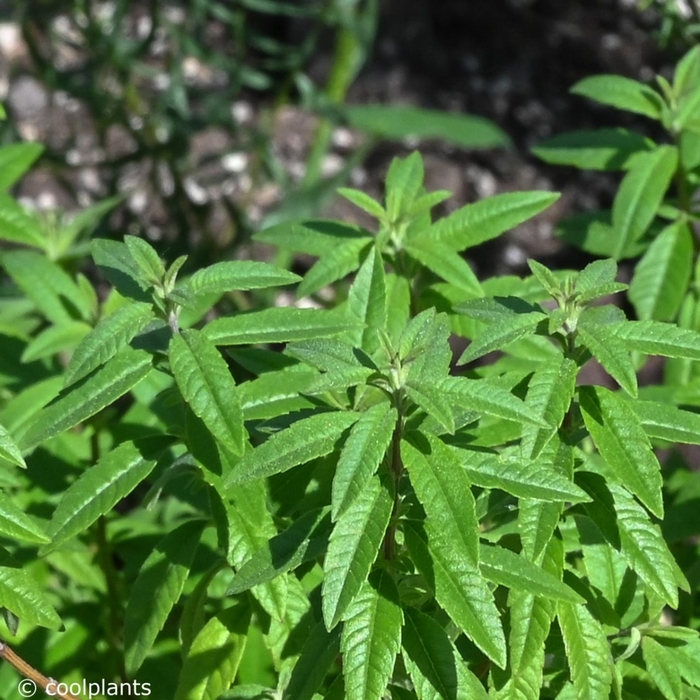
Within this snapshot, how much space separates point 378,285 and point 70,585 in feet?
3.01

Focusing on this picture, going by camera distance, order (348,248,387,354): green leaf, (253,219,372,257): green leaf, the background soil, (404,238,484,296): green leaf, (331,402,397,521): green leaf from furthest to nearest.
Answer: the background soil, (253,219,372,257): green leaf, (404,238,484,296): green leaf, (348,248,387,354): green leaf, (331,402,397,521): green leaf

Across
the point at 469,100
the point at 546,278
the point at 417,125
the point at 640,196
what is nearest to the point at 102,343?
the point at 546,278

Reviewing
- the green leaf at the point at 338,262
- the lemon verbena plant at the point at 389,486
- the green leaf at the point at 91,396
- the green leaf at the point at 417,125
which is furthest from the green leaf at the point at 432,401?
the green leaf at the point at 417,125

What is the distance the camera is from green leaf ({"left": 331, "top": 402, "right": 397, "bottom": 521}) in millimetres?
888

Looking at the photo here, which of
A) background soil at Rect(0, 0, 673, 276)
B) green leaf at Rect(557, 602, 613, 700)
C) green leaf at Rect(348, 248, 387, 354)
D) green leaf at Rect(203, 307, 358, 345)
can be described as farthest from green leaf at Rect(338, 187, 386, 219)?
background soil at Rect(0, 0, 673, 276)

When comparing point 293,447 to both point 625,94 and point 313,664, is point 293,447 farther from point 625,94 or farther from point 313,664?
point 625,94

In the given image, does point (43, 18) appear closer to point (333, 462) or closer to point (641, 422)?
point (333, 462)

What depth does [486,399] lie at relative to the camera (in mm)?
936

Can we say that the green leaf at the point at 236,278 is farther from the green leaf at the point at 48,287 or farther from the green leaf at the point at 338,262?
the green leaf at the point at 48,287

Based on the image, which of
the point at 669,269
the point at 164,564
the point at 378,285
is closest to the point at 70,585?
the point at 164,564

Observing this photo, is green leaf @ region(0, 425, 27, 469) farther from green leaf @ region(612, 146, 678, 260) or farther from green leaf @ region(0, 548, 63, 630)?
green leaf @ region(612, 146, 678, 260)

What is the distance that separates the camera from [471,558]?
2.95 feet

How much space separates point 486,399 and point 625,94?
0.93 m

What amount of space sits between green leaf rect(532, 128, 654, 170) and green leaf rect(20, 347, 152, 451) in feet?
3.03
